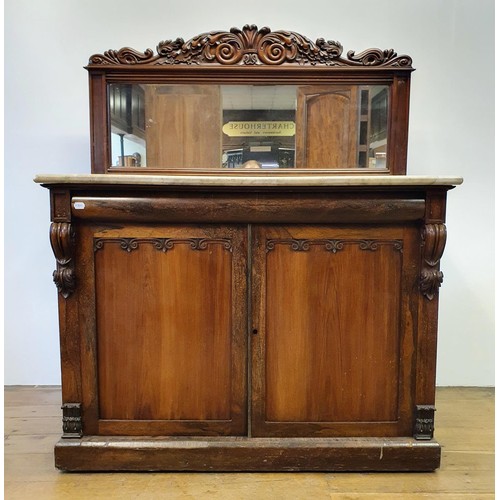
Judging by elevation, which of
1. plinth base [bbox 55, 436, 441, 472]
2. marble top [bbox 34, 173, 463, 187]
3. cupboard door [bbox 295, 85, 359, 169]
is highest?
cupboard door [bbox 295, 85, 359, 169]

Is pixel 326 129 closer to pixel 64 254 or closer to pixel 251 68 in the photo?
pixel 251 68

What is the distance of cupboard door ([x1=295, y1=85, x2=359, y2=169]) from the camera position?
5.66ft

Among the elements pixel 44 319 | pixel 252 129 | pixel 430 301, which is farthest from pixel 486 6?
pixel 44 319

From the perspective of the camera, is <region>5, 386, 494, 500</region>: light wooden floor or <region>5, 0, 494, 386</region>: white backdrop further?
<region>5, 0, 494, 386</region>: white backdrop

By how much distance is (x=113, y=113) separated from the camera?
172cm

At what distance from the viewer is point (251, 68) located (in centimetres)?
168

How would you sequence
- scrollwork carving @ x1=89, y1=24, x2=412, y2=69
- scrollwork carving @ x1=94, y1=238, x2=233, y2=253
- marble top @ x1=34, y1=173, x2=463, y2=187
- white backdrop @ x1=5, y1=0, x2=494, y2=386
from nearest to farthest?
marble top @ x1=34, y1=173, x2=463, y2=187 < scrollwork carving @ x1=94, y1=238, x2=233, y2=253 < scrollwork carving @ x1=89, y1=24, x2=412, y2=69 < white backdrop @ x1=5, y1=0, x2=494, y2=386

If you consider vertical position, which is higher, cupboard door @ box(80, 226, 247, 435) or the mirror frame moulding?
the mirror frame moulding

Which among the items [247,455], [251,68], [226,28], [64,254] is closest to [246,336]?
[247,455]

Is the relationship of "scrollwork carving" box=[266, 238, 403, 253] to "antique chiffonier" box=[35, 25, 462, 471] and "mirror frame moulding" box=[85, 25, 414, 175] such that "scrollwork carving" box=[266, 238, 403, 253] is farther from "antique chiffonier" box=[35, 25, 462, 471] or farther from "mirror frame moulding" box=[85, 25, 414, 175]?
"mirror frame moulding" box=[85, 25, 414, 175]

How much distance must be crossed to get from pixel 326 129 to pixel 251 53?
1.46 ft

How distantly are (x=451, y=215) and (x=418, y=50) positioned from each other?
873 millimetres

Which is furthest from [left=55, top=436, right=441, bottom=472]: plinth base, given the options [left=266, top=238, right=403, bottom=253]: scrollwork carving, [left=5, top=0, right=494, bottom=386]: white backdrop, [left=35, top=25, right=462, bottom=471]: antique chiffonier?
[left=5, top=0, right=494, bottom=386]: white backdrop

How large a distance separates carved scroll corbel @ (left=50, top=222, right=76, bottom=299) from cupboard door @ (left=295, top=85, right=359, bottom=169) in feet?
3.14
